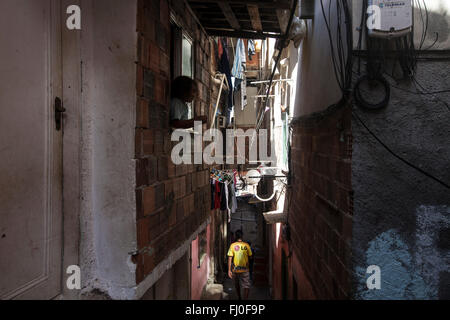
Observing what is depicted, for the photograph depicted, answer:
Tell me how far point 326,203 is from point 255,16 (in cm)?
274

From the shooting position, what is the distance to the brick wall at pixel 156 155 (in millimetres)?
2574

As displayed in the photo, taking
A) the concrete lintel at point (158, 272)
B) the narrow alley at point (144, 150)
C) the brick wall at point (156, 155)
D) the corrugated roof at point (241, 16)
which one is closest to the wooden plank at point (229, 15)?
the corrugated roof at point (241, 16)

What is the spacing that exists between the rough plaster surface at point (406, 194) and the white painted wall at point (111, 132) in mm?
1784

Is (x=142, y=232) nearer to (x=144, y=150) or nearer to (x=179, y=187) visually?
(x=144, y=150)

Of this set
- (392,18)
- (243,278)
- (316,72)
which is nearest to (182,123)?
(316,72)

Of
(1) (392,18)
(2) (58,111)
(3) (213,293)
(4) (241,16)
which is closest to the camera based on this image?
(1) (392,18)

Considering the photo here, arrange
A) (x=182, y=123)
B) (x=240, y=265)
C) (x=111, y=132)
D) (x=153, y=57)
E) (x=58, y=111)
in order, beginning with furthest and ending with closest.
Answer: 1. (x=240, y=265)
2. (x=182, y=123)
3. (x=153, y=57)
4. (x=111, y=132)
5. (x=58, y=111)

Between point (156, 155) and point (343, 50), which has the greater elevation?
point (343, 50)

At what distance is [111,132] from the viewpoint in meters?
2.50

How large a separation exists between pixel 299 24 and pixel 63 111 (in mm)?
3751

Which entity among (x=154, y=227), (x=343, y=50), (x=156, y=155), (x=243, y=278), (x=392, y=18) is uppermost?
(x=392, y=18)

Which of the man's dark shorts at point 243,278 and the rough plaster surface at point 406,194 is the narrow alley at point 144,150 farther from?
the man's dark shorts at point 243,278

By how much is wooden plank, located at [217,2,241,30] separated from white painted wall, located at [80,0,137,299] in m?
1.75

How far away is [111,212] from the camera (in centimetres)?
252
